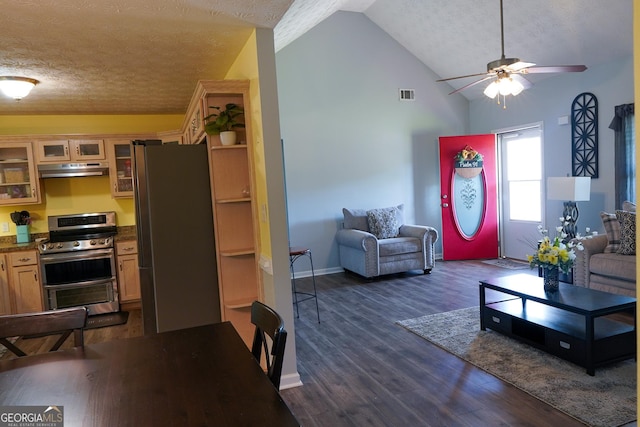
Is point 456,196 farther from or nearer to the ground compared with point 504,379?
farther from the ground

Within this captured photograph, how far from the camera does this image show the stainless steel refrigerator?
316 centimetres

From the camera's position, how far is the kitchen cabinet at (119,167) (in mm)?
5168

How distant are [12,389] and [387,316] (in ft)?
11.1

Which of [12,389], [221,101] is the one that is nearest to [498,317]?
[221,101]

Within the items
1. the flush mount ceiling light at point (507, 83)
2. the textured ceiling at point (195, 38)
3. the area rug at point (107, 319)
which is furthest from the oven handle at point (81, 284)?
the flush mount ceiling light at point (507, 83)

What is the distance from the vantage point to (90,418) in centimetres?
122

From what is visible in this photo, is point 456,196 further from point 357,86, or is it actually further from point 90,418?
point 90,418

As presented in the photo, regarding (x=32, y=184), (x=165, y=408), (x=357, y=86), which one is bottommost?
(x=165, y=408)

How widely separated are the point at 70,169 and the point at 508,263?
19.8ft

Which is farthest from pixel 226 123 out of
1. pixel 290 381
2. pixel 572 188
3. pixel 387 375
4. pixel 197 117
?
pixel 572 188

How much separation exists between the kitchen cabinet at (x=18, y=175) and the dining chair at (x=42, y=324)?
3.66 meters

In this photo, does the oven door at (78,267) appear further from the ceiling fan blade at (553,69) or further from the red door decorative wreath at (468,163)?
the red door decorative wreath at (468,163)

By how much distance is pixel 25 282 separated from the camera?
460 centimetres

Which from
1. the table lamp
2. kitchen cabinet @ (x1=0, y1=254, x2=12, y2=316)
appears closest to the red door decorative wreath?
the table lamp
